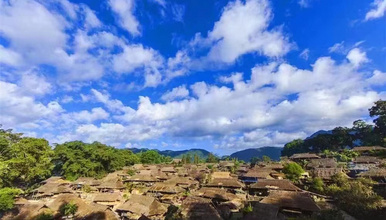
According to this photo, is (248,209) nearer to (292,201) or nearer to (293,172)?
(292,201)

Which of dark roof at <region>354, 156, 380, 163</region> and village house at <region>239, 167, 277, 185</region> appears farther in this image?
dark roof at <region>354, 156, 380, 163</region>

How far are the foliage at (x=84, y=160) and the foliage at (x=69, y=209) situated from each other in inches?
1373

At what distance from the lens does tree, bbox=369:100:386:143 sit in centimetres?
7817

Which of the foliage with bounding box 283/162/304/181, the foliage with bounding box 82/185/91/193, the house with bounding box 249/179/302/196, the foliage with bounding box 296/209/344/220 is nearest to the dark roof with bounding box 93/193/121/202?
the foliage with bounding box 82/185/91/193

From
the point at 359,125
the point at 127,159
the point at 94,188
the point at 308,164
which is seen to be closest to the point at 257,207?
the point at 308,164

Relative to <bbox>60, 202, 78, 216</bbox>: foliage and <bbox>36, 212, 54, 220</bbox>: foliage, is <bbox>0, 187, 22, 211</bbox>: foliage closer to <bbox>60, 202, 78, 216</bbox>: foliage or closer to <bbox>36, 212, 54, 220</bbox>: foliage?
<bbox>36, 212, 54, 220</bbox>: foliage

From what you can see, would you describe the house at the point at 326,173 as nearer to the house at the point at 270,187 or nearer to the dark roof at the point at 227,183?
the house at the point at 270,187

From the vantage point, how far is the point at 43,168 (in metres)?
57.5

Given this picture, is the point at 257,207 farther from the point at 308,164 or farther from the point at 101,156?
the point at 101,156

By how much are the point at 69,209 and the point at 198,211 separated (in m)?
20.2

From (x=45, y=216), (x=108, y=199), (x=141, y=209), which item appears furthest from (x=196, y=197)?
(x=108, y=199)

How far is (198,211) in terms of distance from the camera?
93.6 feet

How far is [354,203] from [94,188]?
5414cm

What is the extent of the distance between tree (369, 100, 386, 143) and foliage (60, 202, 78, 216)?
88899mm
